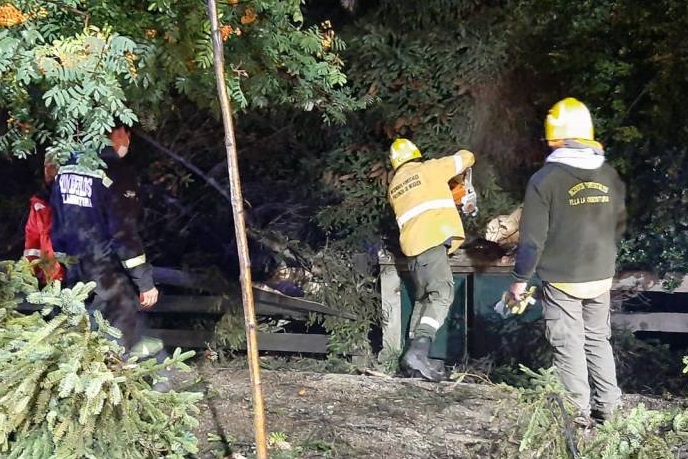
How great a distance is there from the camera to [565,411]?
268 cm

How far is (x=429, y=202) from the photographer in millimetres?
5758

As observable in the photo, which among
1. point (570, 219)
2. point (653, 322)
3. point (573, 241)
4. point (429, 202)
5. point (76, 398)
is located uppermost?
point (429, 202)

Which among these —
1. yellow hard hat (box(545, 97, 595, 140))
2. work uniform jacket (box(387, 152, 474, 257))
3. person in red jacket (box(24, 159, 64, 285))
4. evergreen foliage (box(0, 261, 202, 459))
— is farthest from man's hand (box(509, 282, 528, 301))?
person in red jacket (box(24, 159, 64, 285))

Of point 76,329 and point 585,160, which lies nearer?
point 76,329

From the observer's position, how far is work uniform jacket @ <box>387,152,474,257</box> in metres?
5.75

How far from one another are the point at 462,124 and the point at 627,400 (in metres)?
2.43

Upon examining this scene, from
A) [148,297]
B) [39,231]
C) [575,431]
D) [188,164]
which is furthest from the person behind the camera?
[188,164]

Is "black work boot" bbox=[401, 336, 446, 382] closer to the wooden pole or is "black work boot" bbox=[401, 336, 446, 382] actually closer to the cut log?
the cut log

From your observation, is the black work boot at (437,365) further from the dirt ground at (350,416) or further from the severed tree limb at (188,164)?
the severed tree limb at (188,164)

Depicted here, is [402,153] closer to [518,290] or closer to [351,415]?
[518,290]

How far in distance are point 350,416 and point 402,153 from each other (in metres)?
1.95

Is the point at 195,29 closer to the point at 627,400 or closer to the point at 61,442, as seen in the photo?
the point at 61,442

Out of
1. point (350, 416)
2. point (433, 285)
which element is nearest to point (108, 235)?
point (350, 416)

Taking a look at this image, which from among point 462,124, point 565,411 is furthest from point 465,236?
point 565,411
